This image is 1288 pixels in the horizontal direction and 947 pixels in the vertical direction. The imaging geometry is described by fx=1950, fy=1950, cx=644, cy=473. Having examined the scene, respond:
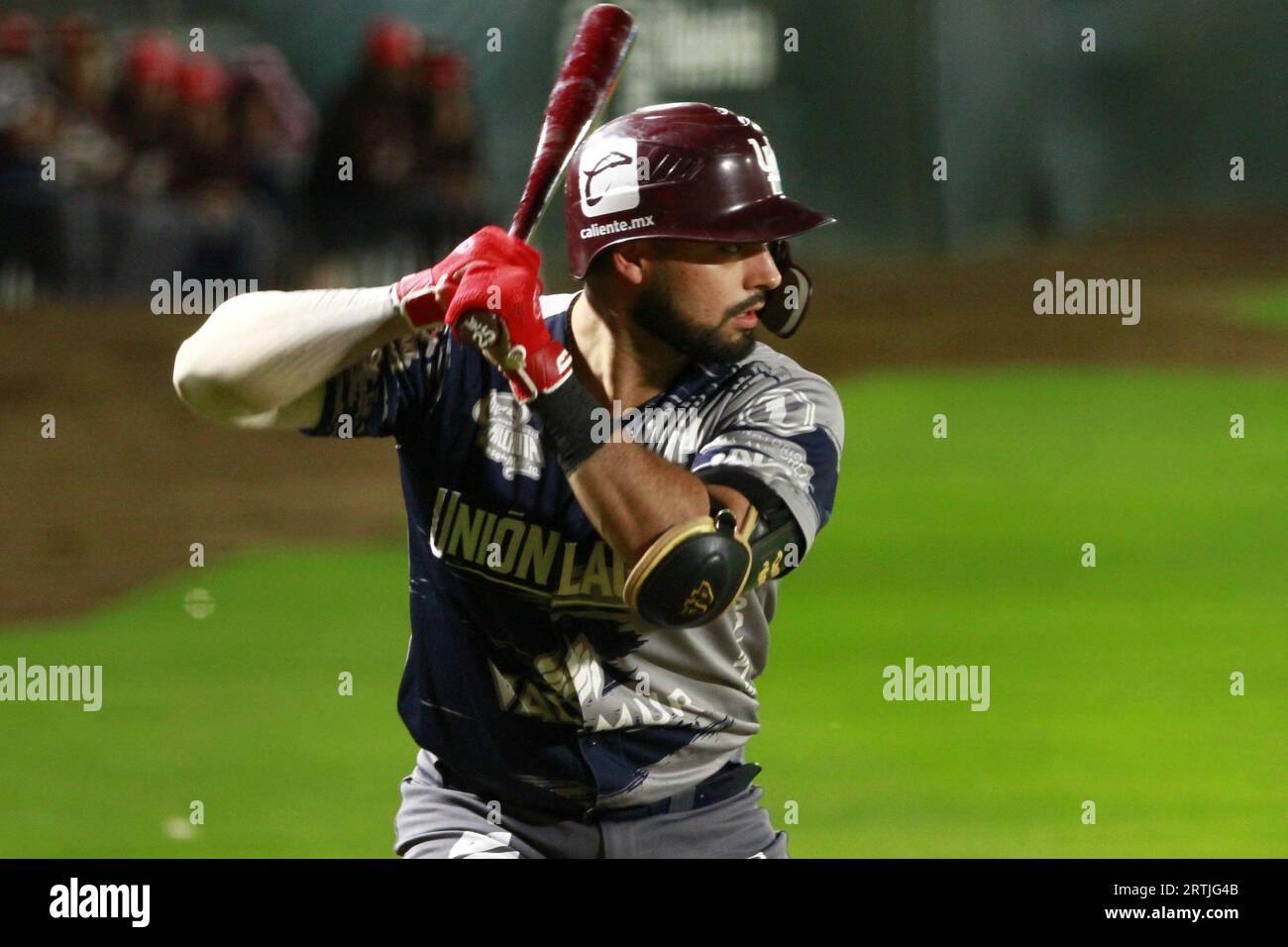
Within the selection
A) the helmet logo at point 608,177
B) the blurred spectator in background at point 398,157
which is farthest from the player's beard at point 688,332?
the blurred spectator in background at point 398,157

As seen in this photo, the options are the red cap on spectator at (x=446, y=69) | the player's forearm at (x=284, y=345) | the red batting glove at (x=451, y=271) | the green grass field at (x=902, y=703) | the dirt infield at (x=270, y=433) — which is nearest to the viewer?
the red batting glove at (x=451, y=271)

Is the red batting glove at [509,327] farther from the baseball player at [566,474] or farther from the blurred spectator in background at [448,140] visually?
the blurred spectator in background at [448,140]

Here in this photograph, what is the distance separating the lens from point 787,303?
11.3 ft

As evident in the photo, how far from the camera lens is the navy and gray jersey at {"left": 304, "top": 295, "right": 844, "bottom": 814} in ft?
11.0

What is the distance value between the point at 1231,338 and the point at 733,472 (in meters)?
12.9

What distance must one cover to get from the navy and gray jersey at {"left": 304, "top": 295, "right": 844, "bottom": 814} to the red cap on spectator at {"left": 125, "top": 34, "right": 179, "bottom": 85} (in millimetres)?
11892

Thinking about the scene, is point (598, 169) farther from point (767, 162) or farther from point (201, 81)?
point (201, 81)

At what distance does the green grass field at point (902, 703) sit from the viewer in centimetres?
588

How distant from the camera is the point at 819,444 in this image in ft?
10.9

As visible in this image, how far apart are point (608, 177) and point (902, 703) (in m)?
4.09

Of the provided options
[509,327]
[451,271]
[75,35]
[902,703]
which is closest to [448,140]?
[75,35]

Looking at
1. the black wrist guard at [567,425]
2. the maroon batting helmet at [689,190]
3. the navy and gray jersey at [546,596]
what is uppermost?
the maroon batting helmet at [689,190]

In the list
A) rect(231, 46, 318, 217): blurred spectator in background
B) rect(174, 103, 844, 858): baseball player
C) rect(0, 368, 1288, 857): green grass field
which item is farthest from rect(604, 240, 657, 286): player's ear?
rect(231, 46, 318, 217): blurred spectator in background

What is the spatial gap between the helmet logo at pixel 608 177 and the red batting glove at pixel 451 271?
0.25m
